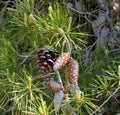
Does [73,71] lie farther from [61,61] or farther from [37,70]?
[37,70]

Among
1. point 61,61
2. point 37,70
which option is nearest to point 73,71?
point 61,61

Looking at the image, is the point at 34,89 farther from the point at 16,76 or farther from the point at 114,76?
the point at 114,76

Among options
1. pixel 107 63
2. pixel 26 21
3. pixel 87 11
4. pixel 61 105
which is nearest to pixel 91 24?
pixel 87 11

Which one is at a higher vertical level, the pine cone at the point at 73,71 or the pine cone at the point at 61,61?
the pine cone at the point at 61,61
